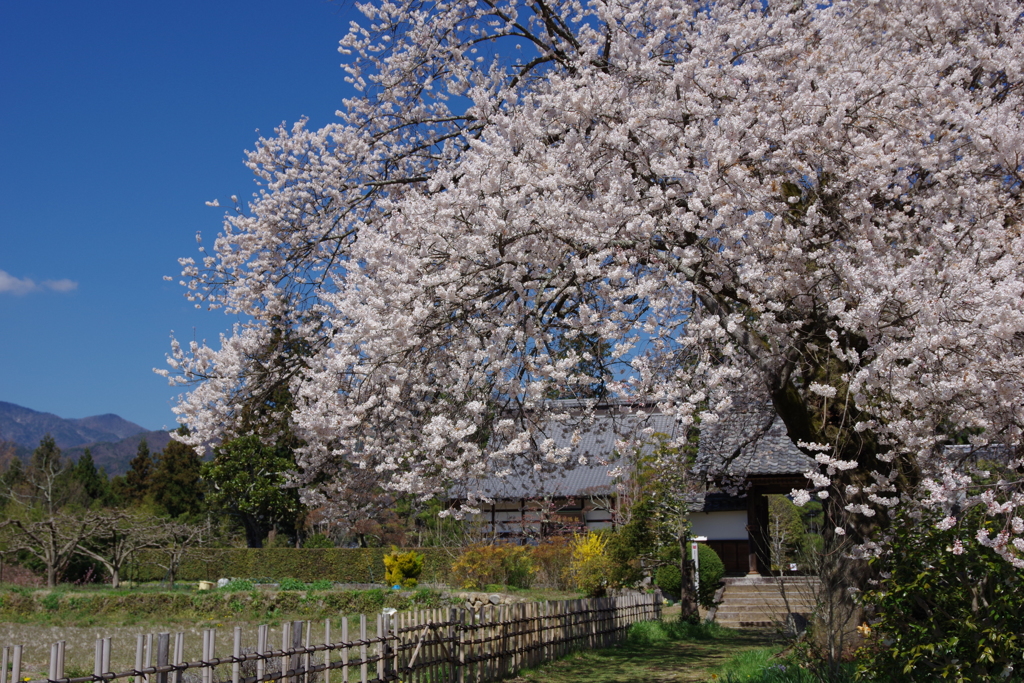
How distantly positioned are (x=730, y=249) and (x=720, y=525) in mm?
17140

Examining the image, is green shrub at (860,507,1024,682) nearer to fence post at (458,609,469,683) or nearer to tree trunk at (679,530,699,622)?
fence post at (458,609,469,683)

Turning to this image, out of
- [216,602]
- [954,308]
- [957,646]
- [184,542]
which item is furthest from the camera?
[184,542]

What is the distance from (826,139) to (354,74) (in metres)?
5.84

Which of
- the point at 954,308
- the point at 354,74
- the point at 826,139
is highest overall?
the point at 354,74

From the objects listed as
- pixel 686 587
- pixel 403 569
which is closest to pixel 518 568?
pixel 686 587

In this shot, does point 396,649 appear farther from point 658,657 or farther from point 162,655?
point 658,657

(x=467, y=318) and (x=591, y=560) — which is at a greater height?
(x=467, y=318)

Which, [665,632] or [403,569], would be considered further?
[403,569]

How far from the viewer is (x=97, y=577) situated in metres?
20.3

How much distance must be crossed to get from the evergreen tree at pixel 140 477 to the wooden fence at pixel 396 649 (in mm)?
33712

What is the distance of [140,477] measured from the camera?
43.1 m

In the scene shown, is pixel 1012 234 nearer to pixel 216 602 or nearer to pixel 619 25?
pixel 619 25

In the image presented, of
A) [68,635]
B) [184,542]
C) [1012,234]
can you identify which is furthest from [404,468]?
[184,542]

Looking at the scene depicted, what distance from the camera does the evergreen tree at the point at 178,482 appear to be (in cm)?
3734
